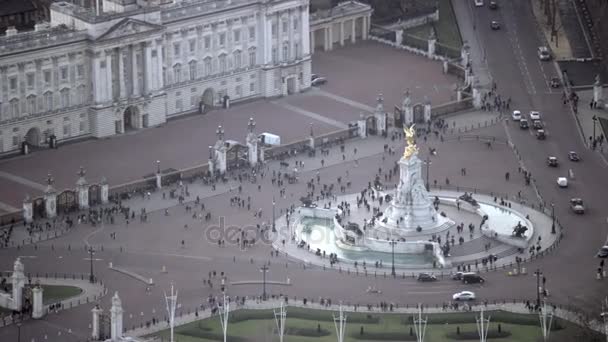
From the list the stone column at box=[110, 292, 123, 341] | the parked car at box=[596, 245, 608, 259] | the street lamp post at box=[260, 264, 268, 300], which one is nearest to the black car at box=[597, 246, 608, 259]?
the parked car at box=[596, 245, 608, 259]

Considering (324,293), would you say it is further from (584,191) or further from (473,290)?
(584,191)

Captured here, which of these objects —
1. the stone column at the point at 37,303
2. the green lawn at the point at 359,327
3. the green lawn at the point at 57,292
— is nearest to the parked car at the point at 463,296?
the green lawn at the point at 359,327

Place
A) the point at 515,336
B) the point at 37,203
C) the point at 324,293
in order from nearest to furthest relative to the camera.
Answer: the point at 515,336 → the point at 324,293 → the point at 37,203

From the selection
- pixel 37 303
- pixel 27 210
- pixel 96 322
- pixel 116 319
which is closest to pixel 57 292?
pixel 37 303

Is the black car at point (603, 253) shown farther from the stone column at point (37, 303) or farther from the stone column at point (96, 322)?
the stone column at point (37, 303)

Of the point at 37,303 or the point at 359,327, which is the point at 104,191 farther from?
the point at 359,327

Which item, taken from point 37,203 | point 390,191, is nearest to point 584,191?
point 390,191
